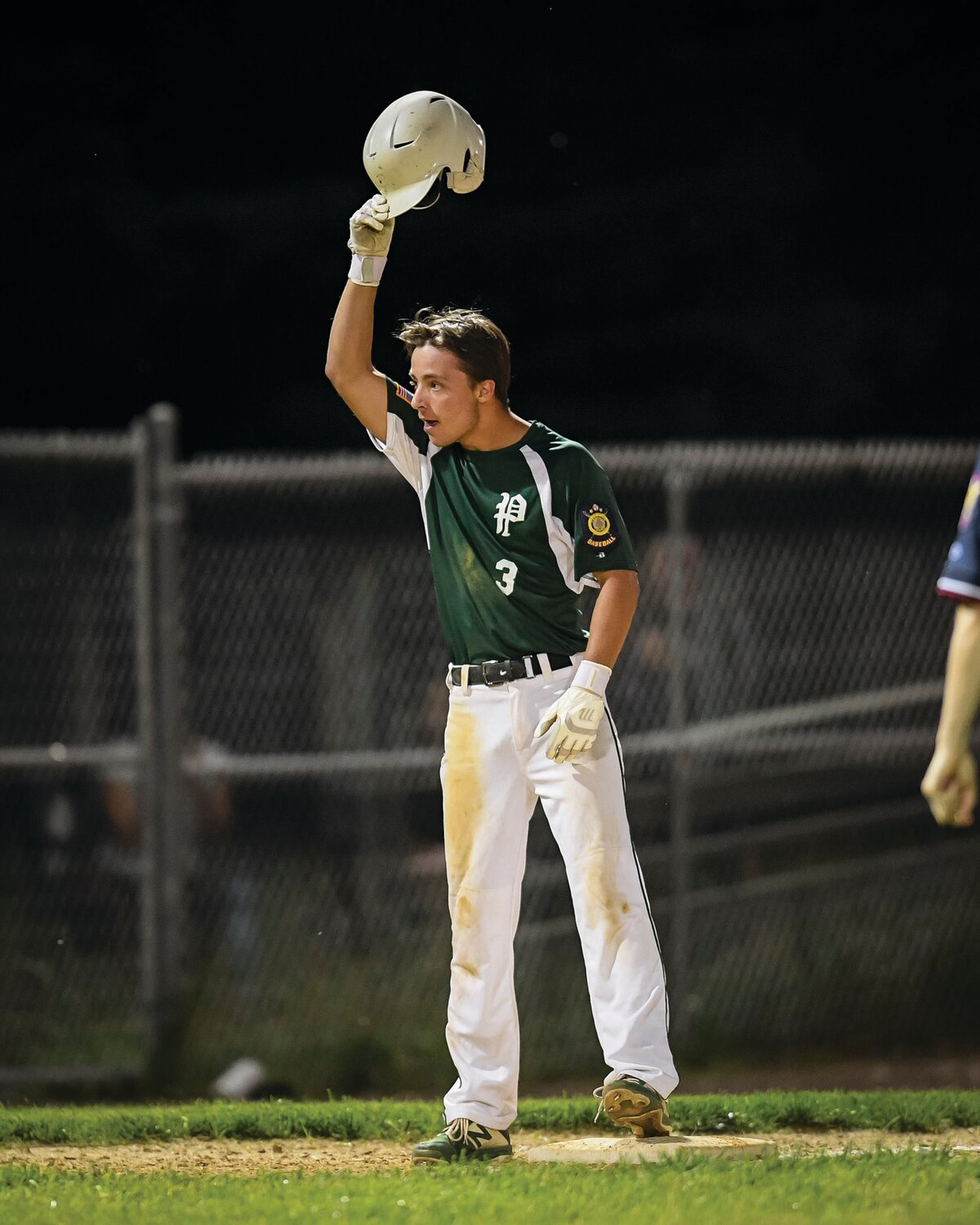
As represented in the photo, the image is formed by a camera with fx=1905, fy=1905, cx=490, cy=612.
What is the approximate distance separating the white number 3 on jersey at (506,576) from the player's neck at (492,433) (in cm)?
36

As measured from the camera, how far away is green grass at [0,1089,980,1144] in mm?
6160

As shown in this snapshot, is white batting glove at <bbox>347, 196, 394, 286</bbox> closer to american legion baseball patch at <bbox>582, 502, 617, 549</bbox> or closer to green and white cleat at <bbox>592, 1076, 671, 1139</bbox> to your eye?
american legion baseball patch at <bbox>582, 502, 617, 549</bbox>

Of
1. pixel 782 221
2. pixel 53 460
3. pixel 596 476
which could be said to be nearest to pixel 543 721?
pixel 596 476

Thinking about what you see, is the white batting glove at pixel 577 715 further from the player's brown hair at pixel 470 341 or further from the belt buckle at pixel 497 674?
the player's brown hair at pixel 470 341

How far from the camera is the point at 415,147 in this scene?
5305 millimetres

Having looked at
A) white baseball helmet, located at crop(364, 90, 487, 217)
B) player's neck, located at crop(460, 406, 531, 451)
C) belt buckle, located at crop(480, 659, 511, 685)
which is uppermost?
white baseball helmet, located at crop(364, 90, 487, 217)

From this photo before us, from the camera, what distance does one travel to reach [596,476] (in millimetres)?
5367

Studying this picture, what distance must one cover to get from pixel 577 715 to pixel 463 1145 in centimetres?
126

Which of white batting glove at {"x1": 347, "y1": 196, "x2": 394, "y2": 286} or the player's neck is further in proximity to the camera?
the player's neck

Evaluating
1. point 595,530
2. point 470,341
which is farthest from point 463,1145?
point 470,341

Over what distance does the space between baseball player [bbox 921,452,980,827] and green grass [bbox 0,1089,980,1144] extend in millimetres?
2903

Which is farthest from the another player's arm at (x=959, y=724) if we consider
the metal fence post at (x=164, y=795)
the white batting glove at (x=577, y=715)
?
the metal fence post at (x=164, y=795)

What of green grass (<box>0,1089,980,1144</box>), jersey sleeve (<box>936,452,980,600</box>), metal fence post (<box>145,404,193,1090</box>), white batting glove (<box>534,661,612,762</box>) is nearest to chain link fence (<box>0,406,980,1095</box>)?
metal fence post (<box>145,404,193,1090</box>)

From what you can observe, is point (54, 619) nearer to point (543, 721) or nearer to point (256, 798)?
point (256, 798)
